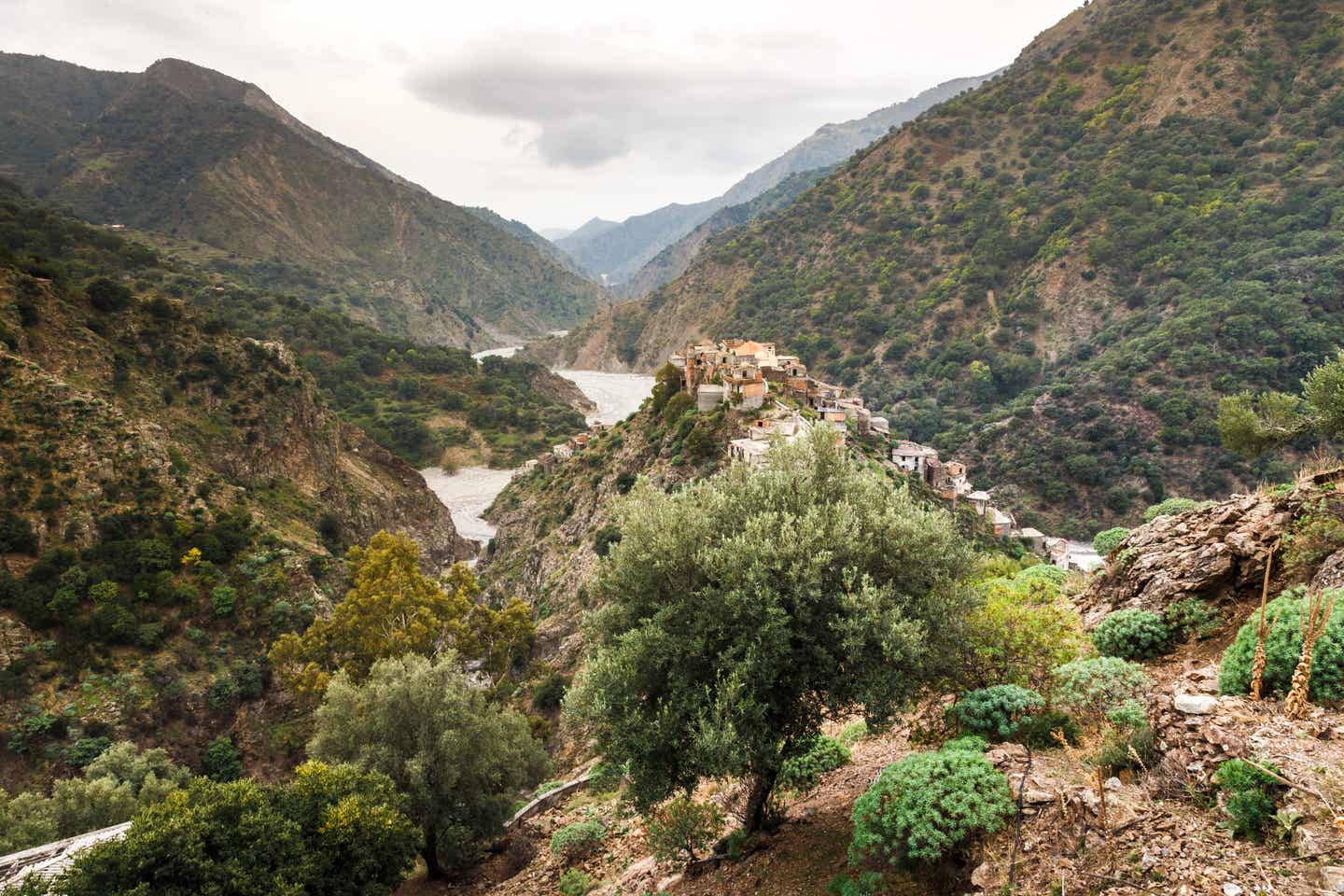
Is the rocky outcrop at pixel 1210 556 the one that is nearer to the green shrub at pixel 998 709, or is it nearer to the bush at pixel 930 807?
the green shrub at pixel 998 709

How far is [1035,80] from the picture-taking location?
125m

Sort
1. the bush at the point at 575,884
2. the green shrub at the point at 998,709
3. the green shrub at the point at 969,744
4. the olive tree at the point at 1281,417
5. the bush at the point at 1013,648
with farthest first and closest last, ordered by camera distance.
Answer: the bush at the point at 575,884, the olive tree at the point at 1281,417, the bush at the point at 1013,648, the green shrub at the point at 998,709, the green shrub at the point at 969,744

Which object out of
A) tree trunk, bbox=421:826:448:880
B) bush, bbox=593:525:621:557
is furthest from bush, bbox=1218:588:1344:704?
bush, bbox=593:525:621:557

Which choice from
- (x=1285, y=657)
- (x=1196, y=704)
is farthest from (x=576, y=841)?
(x=1285, y=657)

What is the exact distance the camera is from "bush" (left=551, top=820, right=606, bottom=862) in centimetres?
1347

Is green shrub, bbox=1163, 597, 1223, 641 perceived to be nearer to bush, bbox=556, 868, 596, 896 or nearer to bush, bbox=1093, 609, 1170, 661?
bush, bbox=1093, 609, 1170, 661

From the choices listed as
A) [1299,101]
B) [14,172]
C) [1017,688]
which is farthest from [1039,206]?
[14,172]

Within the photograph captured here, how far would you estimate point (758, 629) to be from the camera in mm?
8453

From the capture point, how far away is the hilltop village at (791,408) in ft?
137

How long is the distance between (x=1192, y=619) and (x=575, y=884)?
39.7 feet

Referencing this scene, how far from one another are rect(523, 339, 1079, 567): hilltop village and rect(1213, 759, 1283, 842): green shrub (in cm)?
3022

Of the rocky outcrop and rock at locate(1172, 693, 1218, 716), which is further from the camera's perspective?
the rocky outcrop

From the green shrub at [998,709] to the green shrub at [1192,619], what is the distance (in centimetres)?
321

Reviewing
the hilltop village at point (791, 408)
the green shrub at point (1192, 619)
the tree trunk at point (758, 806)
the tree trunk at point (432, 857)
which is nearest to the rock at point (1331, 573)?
the green shrub at point (1192, 619)
